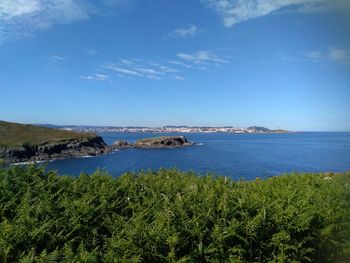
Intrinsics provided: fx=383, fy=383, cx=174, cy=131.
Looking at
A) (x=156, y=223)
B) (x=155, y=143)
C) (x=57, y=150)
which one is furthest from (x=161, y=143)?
(x=156, y=223)

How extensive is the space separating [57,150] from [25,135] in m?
15.8

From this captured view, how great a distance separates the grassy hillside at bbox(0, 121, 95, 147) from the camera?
118 m

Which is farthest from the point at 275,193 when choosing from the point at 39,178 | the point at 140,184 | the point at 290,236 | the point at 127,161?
the point at 127,161

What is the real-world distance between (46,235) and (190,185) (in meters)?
4.27

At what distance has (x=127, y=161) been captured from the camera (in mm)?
106875

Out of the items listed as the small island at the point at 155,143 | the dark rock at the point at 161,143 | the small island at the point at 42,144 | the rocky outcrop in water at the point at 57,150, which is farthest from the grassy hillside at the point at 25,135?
the dark rock at the point at 161,143

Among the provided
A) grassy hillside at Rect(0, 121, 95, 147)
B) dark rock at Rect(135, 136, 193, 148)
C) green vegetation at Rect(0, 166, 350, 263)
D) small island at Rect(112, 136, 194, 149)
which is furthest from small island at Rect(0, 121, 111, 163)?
green vegetation at Rect(0, 166, 350, 263)

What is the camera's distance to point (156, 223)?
6.28 meters

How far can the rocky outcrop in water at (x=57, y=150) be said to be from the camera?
4247 inches

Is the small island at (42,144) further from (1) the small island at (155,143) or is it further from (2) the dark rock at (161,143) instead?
(2) the dark rock at (161,143)

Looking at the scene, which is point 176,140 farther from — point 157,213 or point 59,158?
point 157,213

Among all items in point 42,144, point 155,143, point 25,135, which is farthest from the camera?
point 155,143

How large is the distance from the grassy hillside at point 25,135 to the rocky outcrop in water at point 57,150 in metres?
Answer: 2.95

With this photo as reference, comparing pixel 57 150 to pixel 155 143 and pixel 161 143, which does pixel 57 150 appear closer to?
pixel 155 143
